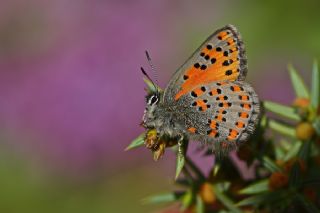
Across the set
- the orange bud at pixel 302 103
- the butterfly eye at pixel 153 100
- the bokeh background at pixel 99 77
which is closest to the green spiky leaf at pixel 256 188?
the orange bud at pixel 302 103

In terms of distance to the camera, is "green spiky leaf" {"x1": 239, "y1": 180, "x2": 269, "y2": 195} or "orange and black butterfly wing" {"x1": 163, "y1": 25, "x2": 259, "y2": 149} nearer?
"green spiky leaf" {"x1": 239, "y1": 180, "x2": 269, "y2": 195}

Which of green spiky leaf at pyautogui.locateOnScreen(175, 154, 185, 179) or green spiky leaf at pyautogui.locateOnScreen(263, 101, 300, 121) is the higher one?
green spiky leaf at pyautogui.locateOnScreen(175, 154, 185, 179)

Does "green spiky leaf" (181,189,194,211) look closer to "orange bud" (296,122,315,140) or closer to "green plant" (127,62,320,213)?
"green plant" (127,62,320,213)

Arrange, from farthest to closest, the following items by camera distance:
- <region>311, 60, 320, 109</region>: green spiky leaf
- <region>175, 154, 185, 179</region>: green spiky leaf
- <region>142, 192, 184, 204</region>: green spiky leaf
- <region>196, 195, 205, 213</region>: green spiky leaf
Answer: <region>311, 60, 320, 109</region>: green spiky leaf, <region>142, 192, 184, 204</region>: green spiky leaf, <region>196, 195, 205, 213</region>: green spiky leaf, <region>175, 154, 185, 179</region>: green spiky leaf

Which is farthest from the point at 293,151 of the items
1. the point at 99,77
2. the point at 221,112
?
the point at 99,77

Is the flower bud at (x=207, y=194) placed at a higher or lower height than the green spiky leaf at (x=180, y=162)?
lower

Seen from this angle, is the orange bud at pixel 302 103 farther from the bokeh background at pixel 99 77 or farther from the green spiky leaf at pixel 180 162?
the bokeh background at pixel 99 77

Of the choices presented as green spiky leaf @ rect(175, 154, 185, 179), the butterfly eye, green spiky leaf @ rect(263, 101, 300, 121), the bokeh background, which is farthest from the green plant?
the bokeh background
